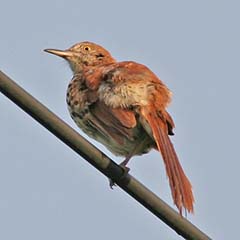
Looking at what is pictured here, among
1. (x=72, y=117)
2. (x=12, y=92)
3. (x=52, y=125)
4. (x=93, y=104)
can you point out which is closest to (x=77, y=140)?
(x=52, y=125)

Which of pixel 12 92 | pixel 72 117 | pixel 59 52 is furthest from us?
pixel 59 52

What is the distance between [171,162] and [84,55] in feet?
9.41

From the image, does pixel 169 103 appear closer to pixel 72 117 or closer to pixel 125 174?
pixel 72 117

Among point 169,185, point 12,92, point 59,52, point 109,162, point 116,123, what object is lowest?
point 12,92

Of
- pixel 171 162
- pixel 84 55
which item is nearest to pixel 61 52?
pixel 84 55

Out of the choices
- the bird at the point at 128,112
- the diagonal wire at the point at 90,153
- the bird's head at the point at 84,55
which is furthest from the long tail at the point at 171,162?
the bird's head at the point at 84,55

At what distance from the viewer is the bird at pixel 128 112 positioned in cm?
523

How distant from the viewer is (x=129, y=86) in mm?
5684

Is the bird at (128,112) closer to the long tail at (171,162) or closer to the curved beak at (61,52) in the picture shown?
the long tail at (171,162)

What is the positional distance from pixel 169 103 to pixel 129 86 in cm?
33

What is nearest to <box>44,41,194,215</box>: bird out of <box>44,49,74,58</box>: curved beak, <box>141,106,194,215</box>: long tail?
<box>141,106,194,215</box>: long tail

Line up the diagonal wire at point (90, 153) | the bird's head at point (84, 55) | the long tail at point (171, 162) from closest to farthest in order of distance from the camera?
the diagonal wire at point (90, 153) < the long tail at point (171, 162) < the bird's head at point (84, 55)

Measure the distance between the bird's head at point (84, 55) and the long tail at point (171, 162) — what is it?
6.81 ft

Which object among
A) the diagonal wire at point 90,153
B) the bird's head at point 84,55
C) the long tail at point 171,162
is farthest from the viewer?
the bird's head at point 84,55
